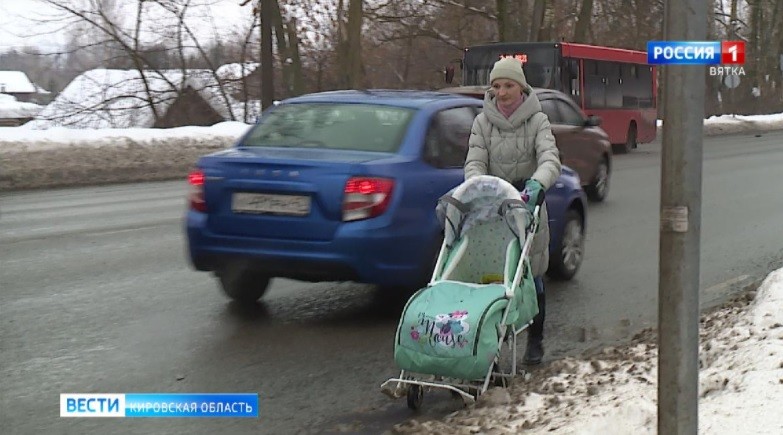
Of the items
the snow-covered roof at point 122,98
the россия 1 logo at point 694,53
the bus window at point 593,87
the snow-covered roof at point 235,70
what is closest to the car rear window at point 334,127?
the россия 1 logo at point 694,53

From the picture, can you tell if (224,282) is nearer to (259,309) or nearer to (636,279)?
(259,309)

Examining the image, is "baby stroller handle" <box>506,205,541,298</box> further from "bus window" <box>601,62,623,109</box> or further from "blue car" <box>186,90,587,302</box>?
"bus window" <box>601,62,623,109</box>

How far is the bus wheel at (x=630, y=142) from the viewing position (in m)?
29.7

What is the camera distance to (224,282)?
8070 millimetres

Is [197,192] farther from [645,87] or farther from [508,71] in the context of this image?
[645,87]

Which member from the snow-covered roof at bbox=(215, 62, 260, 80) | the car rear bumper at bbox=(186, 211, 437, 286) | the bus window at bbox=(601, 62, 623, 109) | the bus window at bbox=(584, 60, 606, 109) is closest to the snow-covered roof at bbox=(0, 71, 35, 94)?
the snow-covered roof at bbox=(215, 62, 260, 80)

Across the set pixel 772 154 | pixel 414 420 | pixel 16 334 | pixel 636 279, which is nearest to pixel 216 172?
pixel 16 334

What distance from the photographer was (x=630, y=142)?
30188 millimetres

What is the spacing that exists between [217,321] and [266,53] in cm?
2063

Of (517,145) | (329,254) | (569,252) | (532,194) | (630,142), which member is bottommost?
(630,142)

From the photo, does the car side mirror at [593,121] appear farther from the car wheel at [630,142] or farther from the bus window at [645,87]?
the bus window at [645,87]

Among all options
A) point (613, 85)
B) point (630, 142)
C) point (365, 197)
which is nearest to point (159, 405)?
point (365, 197)

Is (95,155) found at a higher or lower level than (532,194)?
lower

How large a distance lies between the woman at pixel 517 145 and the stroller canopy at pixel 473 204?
0.35 meters
